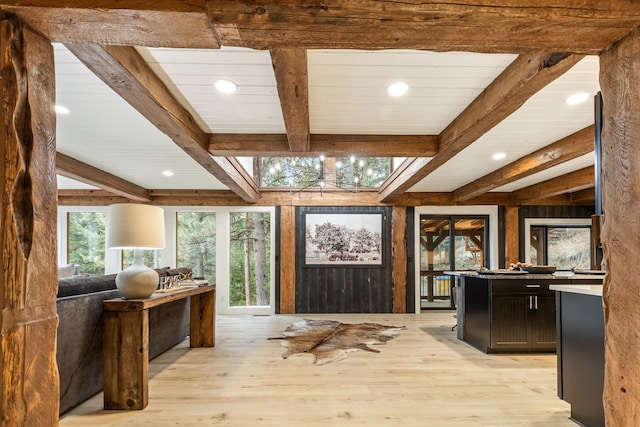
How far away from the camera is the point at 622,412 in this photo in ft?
4.32

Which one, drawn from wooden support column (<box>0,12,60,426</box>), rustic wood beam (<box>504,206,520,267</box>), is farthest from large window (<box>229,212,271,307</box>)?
wooden support column (<box>0,12,60,426</box>)

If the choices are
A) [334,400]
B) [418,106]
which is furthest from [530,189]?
[334,400]

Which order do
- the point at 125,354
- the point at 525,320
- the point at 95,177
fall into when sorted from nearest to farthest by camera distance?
the point at 125,354, the point at 525,320, the point at 95,177

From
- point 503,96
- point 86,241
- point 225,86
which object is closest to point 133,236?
point 225,86

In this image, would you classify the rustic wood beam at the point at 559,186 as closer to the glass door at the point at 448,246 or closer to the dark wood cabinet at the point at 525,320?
the glass door at the point at 448,246

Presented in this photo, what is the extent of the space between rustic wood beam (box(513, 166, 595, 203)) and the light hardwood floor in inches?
105

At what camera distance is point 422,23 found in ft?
4.13

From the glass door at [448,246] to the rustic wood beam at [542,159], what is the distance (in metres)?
1.49

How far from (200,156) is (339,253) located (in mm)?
3946

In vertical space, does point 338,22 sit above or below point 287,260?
above

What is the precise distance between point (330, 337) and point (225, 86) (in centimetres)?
350

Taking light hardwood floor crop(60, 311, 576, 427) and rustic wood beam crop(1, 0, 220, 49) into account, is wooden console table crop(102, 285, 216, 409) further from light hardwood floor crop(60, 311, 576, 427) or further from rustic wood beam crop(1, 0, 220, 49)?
rustic wood beam crop(1, 0, 220, 49)

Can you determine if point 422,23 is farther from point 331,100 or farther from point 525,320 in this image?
point 525,320

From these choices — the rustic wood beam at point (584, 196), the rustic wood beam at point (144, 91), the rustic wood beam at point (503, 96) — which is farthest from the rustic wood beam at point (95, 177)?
the rustic wood beam at point (584, 196)
